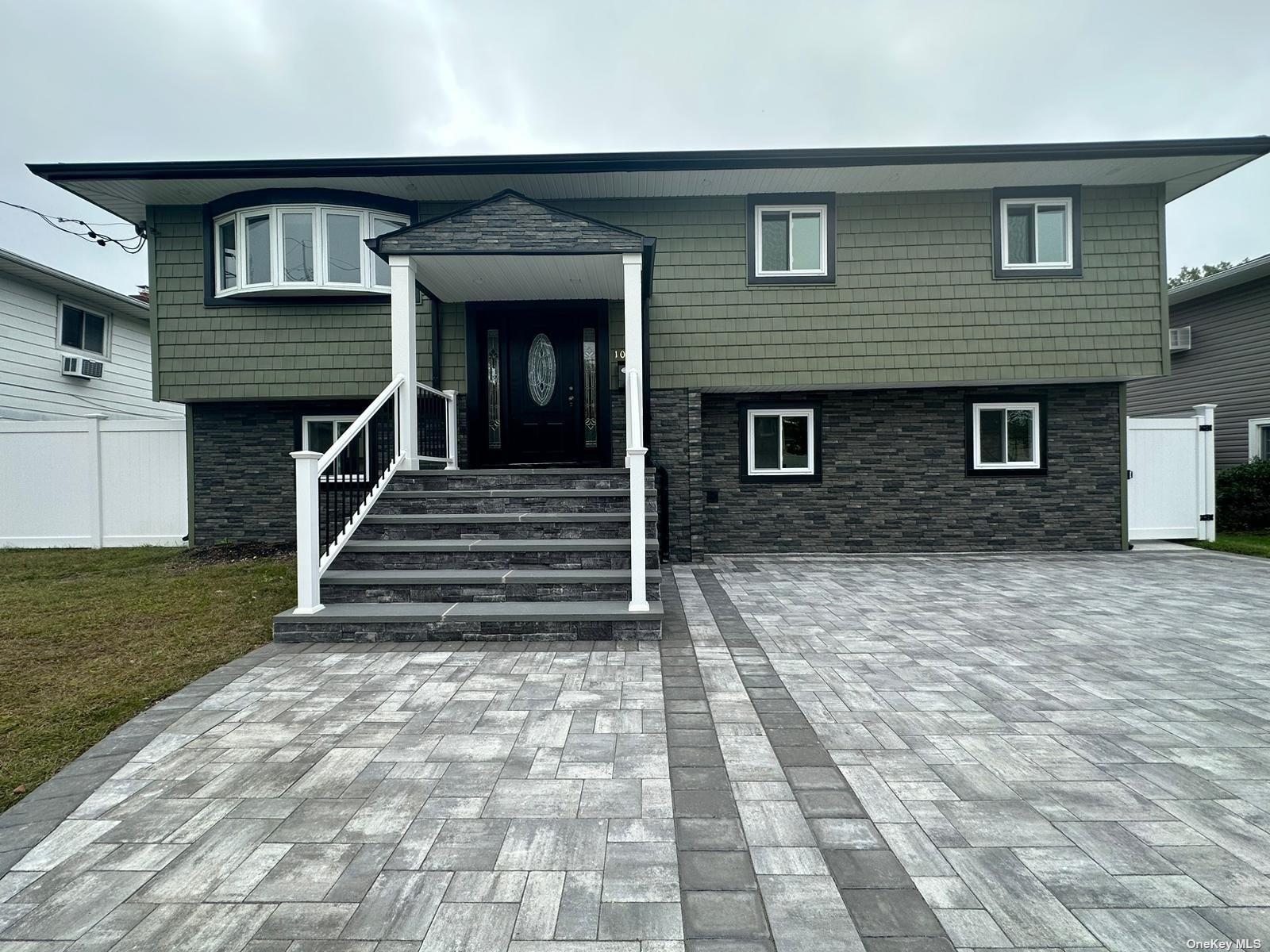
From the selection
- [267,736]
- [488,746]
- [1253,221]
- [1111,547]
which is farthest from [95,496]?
[1253,221]

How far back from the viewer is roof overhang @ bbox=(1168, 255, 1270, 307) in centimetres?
1084

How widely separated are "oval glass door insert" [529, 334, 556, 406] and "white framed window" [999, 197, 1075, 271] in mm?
6367

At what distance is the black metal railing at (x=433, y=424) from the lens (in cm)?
693

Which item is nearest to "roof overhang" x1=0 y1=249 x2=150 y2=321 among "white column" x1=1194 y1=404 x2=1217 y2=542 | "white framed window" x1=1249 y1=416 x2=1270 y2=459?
"white column" x1=1194 y1=404 x2=1217 y2=542

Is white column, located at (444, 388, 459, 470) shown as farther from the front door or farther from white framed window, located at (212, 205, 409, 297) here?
white framed window, located at (212, 205, 409, 297)

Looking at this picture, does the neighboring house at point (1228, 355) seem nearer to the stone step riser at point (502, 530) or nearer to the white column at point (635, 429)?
the white column at point (635, 429)

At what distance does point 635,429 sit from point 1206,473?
9.53 m

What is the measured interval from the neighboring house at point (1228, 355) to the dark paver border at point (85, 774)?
14516 millimetres

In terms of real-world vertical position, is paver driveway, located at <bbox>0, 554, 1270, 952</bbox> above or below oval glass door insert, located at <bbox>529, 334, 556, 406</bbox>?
below

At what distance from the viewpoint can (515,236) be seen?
616cm

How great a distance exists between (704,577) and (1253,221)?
55.9 m

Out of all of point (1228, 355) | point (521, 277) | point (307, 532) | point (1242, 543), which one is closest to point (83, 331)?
point (521, 277)

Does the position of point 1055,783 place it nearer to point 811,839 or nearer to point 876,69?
point 811,839

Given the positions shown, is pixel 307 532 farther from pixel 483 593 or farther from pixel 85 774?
pixel 85 774
